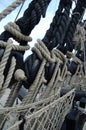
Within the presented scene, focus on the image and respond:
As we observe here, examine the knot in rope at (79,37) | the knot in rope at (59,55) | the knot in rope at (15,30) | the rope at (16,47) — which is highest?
the knot in rope at (79,37)

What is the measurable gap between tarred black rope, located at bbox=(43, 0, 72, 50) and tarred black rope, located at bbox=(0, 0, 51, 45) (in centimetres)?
25

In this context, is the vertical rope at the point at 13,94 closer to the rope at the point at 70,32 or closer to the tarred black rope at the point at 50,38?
the tarred black rope at the point at 50,38

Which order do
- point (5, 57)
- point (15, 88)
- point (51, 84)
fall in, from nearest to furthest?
point (5, 57) → point (15, 88) → point (51, 84)

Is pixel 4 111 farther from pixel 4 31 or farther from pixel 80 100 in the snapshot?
pixel 80 100

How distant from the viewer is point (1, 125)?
1.98m

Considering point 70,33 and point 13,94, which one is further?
point 70,33

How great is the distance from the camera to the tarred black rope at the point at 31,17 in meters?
1.96

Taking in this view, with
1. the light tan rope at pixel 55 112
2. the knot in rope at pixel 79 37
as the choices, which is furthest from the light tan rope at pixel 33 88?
the knot in rope at pixel 79 37

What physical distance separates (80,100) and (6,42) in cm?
124

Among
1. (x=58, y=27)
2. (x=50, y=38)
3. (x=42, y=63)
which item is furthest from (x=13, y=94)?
(x=58, y=27)

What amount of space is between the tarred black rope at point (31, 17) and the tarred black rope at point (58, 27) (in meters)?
0.25

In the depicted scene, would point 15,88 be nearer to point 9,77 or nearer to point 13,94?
point 13,94

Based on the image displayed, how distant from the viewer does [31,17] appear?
1.98m

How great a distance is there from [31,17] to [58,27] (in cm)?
38
